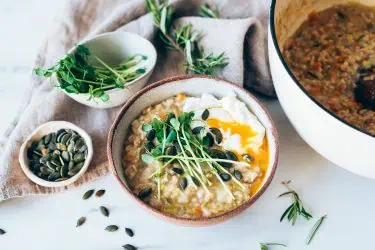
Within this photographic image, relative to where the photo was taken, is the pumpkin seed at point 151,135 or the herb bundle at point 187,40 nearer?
the pumpkin seed at point 151,135

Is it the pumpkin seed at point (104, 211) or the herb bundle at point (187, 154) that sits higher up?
the herb bundle at point (187, 154)

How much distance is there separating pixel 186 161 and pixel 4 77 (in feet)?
2.34

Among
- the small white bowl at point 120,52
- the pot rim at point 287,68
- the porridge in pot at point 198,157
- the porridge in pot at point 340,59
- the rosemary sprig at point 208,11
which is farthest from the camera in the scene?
the rosemary sprig at point 208,11

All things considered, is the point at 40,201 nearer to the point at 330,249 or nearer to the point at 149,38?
the point at 149,38

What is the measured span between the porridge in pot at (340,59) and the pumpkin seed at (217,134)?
10.8 inches

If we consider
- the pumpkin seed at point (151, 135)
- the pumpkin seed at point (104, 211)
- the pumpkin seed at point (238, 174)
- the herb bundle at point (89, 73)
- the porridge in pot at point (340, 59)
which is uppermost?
the porridge in pot at point (340, 59)

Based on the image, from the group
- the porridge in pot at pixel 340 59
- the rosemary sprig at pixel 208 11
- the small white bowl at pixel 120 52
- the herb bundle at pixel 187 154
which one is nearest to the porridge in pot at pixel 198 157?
the herb bundle at pixel 187 154

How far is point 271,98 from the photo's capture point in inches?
68.7

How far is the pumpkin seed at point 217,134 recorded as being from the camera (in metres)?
1.51

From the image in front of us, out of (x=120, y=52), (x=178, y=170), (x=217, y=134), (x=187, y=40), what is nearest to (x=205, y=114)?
(x=217, y=134)

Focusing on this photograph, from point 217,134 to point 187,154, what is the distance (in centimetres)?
10

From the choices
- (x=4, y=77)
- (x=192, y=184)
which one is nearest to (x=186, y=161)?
(x=192, y=184)

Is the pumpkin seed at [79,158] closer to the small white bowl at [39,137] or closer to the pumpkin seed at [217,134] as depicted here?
the small white bowl at [39,137]

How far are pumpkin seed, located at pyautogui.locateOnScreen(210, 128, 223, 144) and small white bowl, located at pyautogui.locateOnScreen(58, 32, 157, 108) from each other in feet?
0.92
